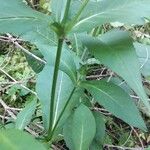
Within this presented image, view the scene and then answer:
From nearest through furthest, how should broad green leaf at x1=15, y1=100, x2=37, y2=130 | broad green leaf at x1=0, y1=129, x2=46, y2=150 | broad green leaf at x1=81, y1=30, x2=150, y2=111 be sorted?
broad green leaf at x1=0, y1=129, x2=46, y2=150, broad green leaf at x1=81, y1=30, x2=150, y2=111, broad green leaf at x1=15, y1=100, x2=37, y2=130

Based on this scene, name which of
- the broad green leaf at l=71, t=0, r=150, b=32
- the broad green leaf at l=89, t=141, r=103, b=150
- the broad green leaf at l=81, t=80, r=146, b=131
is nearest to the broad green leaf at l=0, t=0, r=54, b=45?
the broad green leaf at l=71, t=0, r=150, b=32

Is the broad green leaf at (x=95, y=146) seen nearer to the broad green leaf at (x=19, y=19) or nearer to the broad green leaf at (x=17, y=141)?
the broad green leaf at (x=19, y=19)

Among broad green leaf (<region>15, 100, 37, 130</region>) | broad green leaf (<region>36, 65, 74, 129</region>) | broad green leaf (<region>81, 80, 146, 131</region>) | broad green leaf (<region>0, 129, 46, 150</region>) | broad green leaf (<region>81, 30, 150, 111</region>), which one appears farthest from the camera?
broad green leaf (<region>15, 100, 37, 130</region>)

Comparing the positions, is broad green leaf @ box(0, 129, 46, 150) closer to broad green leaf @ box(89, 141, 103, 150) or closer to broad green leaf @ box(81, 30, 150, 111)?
broad green leaf @ box(81, 30, 150, 111)

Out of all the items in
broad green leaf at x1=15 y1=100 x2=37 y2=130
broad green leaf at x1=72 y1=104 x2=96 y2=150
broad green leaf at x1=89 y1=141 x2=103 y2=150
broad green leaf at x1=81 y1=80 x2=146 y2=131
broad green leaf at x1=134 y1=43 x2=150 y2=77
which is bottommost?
broad green leaf at x1=89 y1=141 x2=103 y2=150

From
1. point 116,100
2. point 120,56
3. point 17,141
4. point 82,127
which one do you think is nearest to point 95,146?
point 82,127

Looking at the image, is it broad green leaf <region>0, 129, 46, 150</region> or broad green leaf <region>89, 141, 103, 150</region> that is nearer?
broad green leaf <region>0, 129, 46, 150</region>
